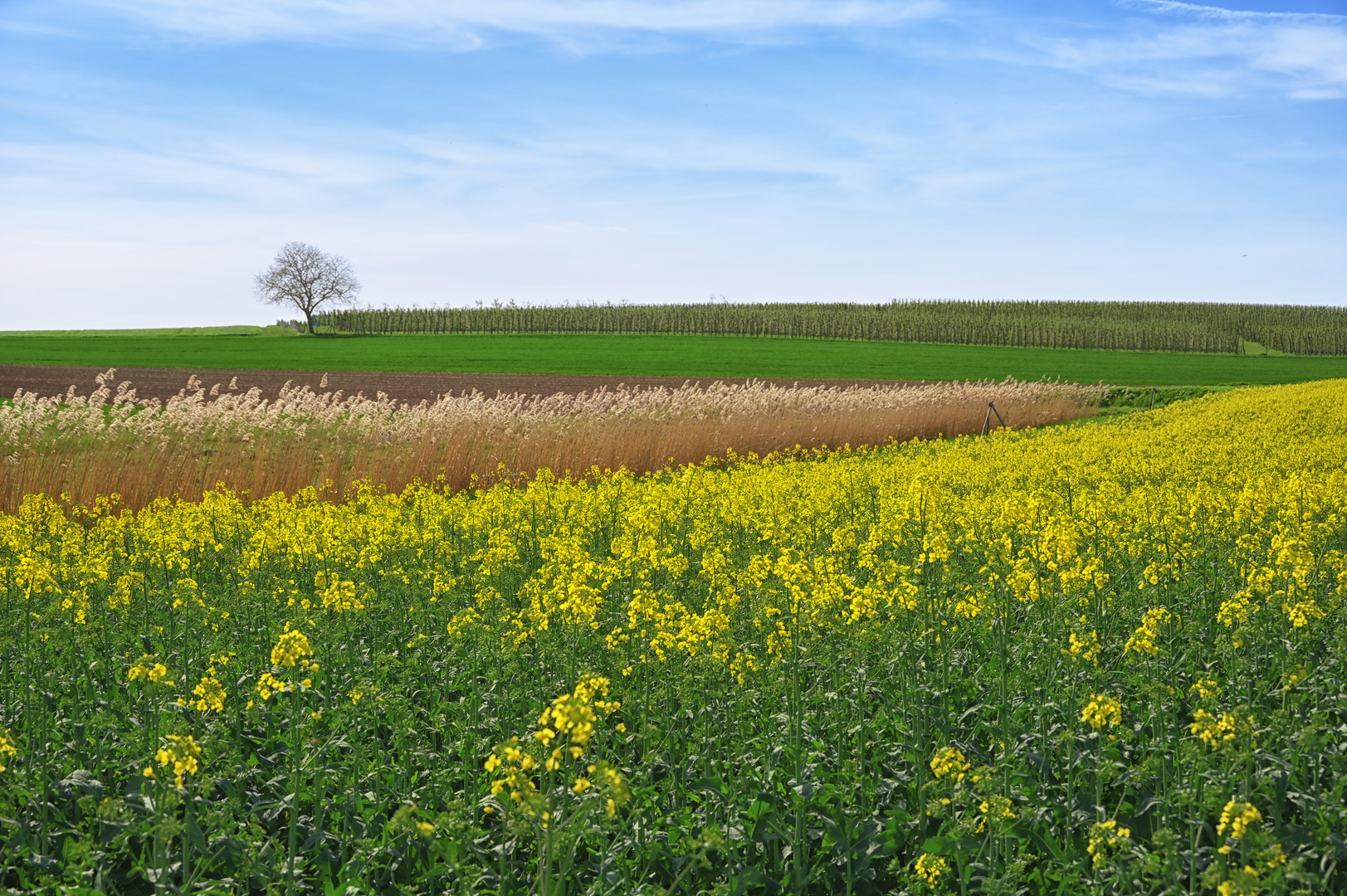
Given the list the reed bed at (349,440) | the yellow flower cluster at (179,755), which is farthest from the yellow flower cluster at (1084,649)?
the reed bed at (349,440)

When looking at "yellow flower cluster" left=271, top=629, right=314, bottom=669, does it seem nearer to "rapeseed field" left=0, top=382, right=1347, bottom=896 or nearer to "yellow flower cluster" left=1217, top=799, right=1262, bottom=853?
"rapeseed field" left=0, top=382, right=1347, bottom=896

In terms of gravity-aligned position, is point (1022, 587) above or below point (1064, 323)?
below

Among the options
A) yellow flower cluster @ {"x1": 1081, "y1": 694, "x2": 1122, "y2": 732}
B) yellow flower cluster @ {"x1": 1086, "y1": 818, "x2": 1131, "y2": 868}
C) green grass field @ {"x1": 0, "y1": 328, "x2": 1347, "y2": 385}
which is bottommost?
yellow flower cluster @ {"x1": 1086, "y1": 818, "x2": 1131, "y2": 868}

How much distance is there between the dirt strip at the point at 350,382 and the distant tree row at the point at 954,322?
61596mm

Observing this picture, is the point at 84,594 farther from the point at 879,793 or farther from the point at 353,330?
the point at 353,330

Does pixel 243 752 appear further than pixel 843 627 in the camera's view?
No

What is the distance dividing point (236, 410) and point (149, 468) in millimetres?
1848

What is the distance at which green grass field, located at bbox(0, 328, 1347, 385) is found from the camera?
57.9 m

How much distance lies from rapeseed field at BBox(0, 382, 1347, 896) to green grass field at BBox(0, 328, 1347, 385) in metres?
47.6

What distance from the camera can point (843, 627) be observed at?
5312mm

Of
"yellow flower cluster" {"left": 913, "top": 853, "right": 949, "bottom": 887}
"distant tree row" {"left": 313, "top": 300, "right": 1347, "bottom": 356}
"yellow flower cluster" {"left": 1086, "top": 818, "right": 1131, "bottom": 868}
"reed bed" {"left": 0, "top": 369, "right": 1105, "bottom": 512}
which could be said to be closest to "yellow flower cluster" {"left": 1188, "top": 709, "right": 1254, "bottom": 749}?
"yellow flower cluster" {"left": 1086, "top": 818, "right": 1131, "bottom": 868}

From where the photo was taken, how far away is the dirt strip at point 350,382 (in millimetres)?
38969

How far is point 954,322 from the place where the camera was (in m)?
110

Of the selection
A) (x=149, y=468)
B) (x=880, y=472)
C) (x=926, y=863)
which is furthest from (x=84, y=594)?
(x=880, y=472)
